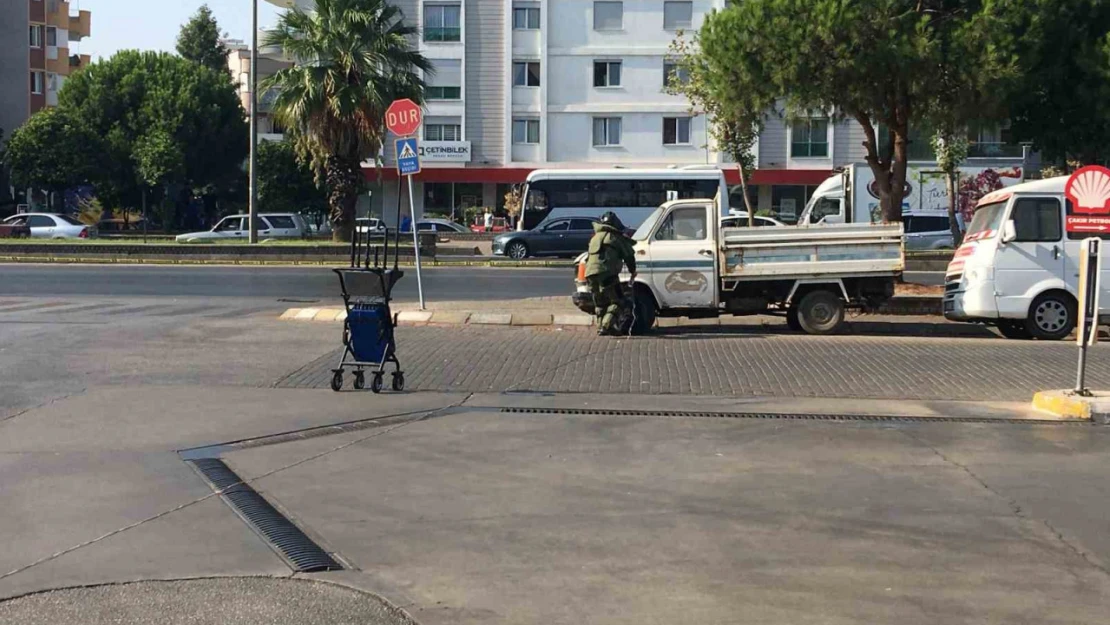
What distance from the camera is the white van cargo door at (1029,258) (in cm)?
1634

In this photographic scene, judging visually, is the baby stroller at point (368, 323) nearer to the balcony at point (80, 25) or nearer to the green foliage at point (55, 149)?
the green foliage at point (55, 149)

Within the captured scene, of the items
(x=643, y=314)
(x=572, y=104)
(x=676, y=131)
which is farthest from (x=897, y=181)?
(x=572, y=104)

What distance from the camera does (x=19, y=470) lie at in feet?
26.5

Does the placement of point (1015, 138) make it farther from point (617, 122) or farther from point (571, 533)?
point (617, 122)

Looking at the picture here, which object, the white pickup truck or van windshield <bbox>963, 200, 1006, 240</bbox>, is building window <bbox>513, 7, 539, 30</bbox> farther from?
the white pickup truck

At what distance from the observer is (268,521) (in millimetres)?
6949

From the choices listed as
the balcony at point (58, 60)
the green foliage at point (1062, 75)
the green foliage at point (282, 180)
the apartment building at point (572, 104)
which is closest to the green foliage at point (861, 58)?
the green foliage at point (1062, 75)

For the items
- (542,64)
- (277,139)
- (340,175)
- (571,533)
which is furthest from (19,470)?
(277,139)

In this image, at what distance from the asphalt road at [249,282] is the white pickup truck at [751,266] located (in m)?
6.09

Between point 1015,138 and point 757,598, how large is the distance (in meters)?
19.8

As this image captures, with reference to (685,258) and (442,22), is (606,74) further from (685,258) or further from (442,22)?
(685,258)

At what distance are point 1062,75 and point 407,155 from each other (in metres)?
11.7

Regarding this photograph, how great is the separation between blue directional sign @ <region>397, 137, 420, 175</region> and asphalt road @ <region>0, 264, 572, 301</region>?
3.95 meters

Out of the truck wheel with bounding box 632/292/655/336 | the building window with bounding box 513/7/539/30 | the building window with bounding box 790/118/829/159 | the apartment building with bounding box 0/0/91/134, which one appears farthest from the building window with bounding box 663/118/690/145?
the truck wheel with bounding box 632/292/655/336
